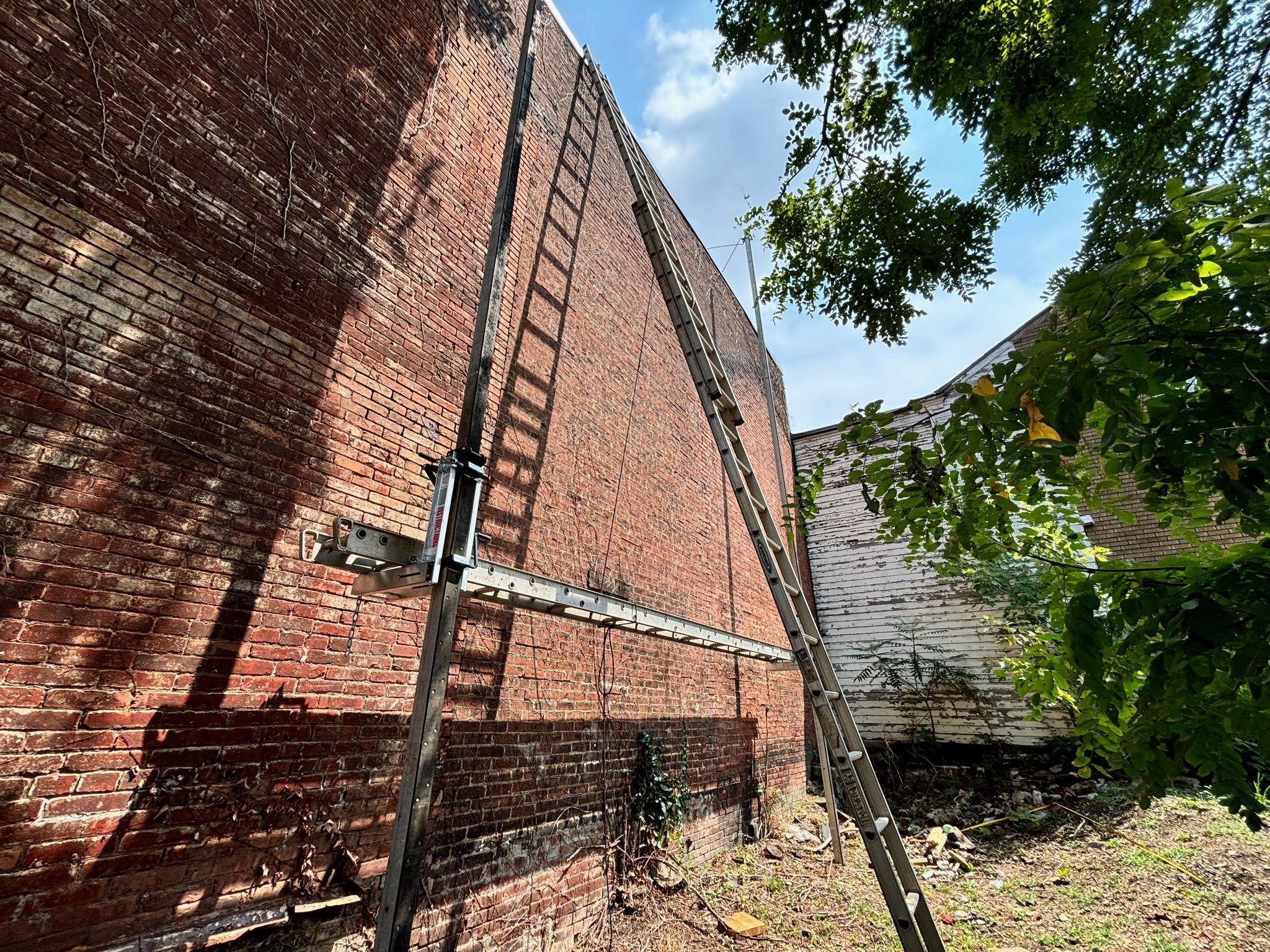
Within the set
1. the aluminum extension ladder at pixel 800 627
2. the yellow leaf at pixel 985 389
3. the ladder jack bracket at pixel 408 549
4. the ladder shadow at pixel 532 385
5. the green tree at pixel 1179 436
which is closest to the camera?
the green tree at pixel 1179 436

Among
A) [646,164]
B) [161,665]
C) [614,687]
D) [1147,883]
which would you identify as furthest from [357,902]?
[646,164]

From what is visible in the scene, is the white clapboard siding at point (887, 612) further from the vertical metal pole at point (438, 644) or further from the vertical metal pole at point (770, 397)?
the vertical metal pole at point (438, 644)

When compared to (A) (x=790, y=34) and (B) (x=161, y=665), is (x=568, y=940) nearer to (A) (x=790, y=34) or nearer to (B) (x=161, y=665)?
(B) (x=161, y=665)

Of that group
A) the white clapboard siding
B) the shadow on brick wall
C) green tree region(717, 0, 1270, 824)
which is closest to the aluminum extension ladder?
green tree region(717, 0, 1270, 824)

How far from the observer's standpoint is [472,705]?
3906 millimetres

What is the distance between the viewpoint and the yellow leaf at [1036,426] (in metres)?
1.64

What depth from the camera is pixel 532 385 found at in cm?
523

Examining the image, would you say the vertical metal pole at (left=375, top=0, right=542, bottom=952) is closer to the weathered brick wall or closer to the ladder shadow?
the weathered brick wall

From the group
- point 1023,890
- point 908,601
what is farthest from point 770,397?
point 1023,890

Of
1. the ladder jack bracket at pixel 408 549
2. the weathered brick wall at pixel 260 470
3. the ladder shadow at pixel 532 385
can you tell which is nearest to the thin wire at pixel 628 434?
the weathered brick wall at pixel 260 470

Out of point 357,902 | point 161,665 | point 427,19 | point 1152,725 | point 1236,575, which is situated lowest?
point 357,902

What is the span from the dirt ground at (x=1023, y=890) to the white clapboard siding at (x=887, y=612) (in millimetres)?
2191

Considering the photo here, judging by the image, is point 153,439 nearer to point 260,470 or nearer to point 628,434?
point 260,470

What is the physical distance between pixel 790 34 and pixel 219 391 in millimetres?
4851
